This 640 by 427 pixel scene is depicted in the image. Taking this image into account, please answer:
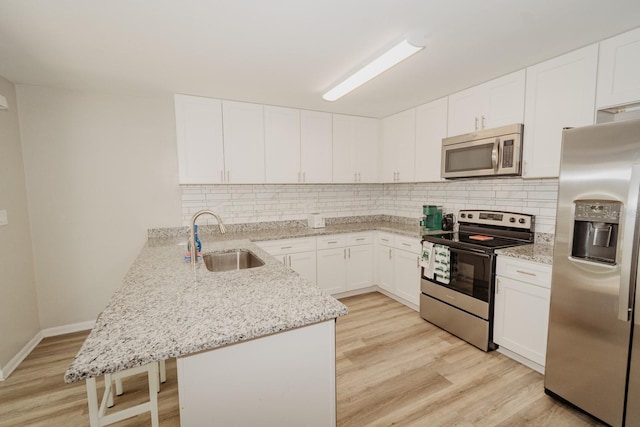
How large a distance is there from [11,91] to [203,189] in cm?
176

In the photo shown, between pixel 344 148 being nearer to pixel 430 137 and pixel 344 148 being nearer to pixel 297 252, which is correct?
pixel 430 137

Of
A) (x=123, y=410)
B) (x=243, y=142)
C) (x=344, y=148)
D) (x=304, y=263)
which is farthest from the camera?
(x=344, y=148)

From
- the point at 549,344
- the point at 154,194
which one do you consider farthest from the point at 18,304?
the point at 549,344

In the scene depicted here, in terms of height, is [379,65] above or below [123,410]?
above

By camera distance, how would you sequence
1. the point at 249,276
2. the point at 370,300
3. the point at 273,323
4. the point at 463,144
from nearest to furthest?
the point at 273,323
the point at 249,276
the point at 463,144
the point at 370,300

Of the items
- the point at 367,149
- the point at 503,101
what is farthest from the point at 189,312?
the point at 367,149

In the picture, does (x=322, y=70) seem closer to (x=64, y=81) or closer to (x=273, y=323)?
(x=273, y=323)

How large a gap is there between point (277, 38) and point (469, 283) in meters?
2.47

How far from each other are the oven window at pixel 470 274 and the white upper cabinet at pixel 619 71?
1336 mm

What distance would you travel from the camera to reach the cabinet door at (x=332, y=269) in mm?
3412

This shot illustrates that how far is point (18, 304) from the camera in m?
2.42

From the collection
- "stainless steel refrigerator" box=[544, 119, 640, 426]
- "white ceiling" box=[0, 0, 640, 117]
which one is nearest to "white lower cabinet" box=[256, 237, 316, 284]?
"white ceiling" box=[0, 0, 640, 117]

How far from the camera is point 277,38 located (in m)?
1.85

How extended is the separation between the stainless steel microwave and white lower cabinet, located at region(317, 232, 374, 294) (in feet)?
4.29
